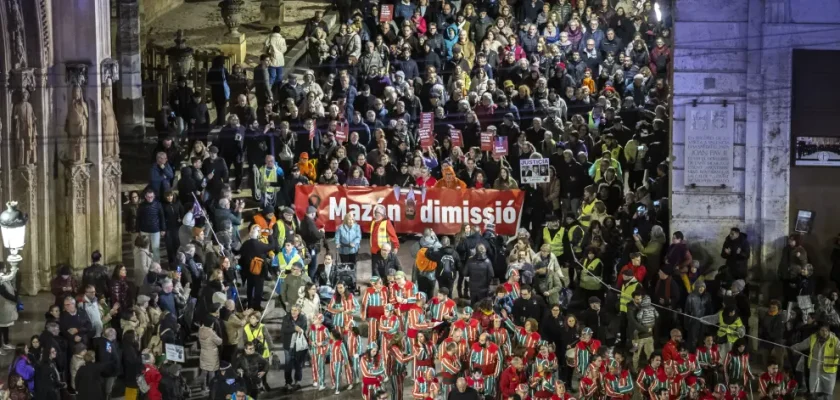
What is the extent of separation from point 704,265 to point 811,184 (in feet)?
6.98

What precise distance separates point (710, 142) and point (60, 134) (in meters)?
10.7

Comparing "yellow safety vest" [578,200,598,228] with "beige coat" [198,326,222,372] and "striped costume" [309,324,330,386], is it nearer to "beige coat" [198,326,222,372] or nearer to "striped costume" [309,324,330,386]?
"striped costume" [309,324,330,386]

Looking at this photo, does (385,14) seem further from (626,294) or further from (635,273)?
(626,294)

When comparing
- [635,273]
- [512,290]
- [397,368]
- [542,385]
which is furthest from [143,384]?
[635,273]

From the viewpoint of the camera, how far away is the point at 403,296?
3067cm

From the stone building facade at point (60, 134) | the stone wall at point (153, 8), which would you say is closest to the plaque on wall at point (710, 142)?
the stone building facade at point (60, 134)

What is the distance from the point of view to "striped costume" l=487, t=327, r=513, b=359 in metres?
29.6

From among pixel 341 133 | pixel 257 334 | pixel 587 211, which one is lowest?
pixel 257 334

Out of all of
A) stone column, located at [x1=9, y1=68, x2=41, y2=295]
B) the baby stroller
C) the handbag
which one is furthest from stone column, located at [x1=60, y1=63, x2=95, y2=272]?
the handbag

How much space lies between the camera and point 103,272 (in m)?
31.1

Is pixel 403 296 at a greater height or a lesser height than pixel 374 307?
greater

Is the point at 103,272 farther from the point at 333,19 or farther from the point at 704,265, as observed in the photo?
the point at 333,19

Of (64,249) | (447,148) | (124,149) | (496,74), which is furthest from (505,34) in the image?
(64,249)

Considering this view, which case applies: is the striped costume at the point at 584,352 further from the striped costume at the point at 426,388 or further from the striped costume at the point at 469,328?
the striped costume at the point at 426,388
